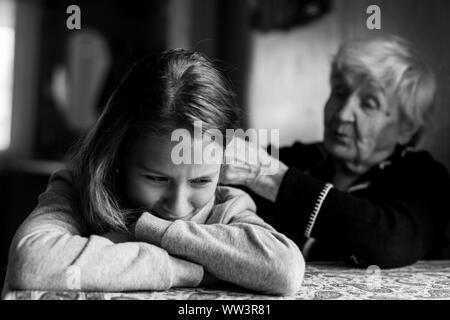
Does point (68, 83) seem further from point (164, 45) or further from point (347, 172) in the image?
point (347, 172)

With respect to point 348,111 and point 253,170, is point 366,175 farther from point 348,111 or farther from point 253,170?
point 253,170

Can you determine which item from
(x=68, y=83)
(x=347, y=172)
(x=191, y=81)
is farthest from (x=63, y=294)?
(x=68, y=83)

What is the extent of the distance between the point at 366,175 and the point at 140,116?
517 millimetres

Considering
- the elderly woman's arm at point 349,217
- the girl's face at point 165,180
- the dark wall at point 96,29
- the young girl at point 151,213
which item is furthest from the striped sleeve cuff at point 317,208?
the dark wall at point 96,29

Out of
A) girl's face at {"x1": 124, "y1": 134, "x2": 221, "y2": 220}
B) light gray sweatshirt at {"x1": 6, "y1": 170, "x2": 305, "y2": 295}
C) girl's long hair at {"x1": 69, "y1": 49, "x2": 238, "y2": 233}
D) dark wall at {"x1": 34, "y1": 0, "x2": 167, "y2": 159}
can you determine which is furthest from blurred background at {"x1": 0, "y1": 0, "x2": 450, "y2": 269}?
light gray sweatshirt at {"x1": 6, "y1": 170, "x2": 305, "y2": 295}

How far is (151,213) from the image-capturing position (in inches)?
33.0

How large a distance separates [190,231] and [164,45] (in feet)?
4.59

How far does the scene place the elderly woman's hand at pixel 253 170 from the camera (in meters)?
0.95

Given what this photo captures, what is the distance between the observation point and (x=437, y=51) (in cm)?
118

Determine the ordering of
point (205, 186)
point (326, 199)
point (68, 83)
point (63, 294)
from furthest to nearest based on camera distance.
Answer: point (68, 83) < point (326, 199) < point (205, 186) < point (63, 294)

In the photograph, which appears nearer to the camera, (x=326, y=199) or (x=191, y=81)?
(x=191, y=81)

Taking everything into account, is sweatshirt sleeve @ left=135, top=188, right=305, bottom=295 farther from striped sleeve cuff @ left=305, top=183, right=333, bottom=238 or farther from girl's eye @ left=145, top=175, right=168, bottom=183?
striped sleeve cuff @ left=305, top=183, right=333, bottom=238

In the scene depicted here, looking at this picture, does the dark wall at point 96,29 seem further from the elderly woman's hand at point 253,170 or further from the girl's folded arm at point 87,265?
the girl's folded arm at point 87,265

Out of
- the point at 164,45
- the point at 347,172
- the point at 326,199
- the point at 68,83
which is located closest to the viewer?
the point at 326,199
